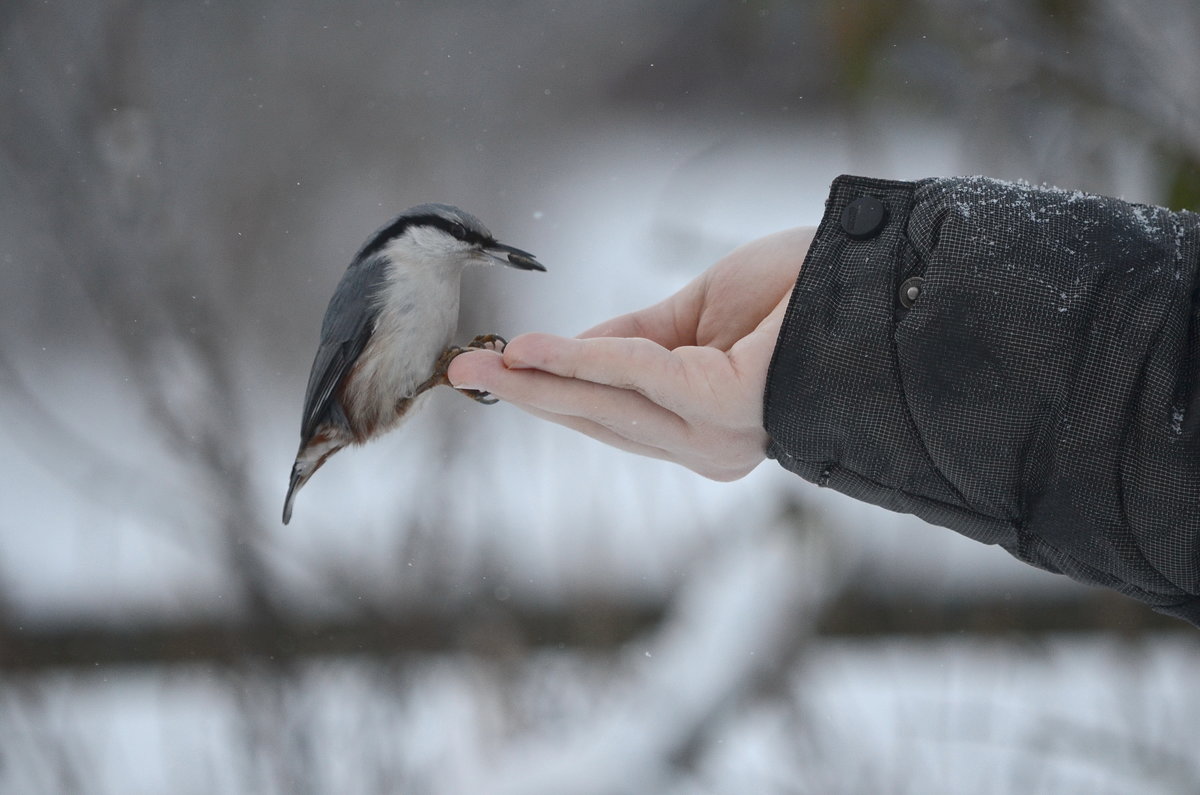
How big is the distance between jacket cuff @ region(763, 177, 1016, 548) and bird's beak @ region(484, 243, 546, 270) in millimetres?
544

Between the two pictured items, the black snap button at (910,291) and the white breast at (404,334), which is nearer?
the black snap button at (910,291)

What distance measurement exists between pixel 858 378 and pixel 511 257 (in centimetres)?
71

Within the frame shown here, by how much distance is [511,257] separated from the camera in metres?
1.49

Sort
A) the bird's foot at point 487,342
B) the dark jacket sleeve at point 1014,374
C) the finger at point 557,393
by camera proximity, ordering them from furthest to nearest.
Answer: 1. the bird's foot at point 487,342
2. the finger at point 557,393
3. the dark jacket sleeve at point 1014,374

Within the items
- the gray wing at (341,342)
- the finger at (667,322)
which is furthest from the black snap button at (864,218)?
the gray wing at (341,342)

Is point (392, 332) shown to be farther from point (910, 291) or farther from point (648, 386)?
point (910, 291)

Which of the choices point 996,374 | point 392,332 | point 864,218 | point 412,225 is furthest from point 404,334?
point 996,374

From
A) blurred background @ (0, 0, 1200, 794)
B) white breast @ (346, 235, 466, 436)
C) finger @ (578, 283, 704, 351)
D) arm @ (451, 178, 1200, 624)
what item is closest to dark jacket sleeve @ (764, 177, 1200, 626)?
arm @ (451, 178, 1200, 624)

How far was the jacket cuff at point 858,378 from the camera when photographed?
3.25 ft

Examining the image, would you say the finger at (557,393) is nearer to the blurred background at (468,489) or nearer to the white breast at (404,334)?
the white breast at (404,334)

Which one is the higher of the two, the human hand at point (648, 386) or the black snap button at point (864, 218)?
the black snap button at point (864, 218)

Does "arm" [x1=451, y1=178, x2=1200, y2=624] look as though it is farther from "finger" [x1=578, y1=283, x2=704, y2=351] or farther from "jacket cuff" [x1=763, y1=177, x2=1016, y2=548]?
"finger" [x1=578, y1=283, x2=704, y2=351]

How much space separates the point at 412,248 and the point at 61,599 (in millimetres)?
1860

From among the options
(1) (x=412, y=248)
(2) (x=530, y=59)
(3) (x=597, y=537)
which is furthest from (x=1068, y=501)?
(2) (x=530, y=59)
